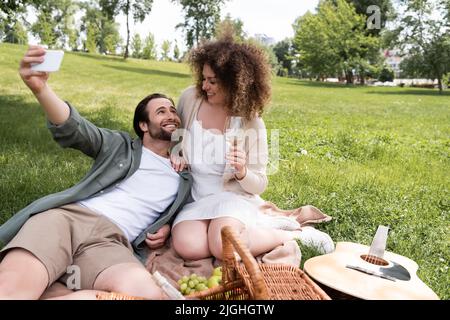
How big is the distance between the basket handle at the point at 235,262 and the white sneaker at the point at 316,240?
1451 millimetres

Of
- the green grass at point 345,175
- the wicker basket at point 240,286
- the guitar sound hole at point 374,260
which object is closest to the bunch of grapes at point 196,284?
the wicker basket at point 240,286

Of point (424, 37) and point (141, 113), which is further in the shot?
point (424, 37)

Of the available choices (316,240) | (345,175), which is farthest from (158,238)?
(345,175)

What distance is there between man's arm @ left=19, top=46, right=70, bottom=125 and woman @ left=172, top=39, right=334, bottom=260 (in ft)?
3.28

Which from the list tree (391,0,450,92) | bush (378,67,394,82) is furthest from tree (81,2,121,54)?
bush (378,67,394,82)

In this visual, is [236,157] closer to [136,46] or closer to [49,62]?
[49,62]

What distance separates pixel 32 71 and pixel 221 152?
1.48 metres

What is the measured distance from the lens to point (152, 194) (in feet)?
10.6

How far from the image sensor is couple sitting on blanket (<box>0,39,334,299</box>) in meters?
2.49

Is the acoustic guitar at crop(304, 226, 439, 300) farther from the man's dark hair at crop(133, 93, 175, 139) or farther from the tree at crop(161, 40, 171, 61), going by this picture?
the tree at crop(161, 40, 171, 61)

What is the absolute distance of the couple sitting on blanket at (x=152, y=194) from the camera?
8.18 ft

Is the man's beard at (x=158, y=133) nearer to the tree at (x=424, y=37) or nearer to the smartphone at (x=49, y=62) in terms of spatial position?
the smartphone at (x=49, y=62)

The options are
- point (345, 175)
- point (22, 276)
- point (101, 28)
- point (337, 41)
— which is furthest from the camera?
point (101, 28)

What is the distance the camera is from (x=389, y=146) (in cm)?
802
